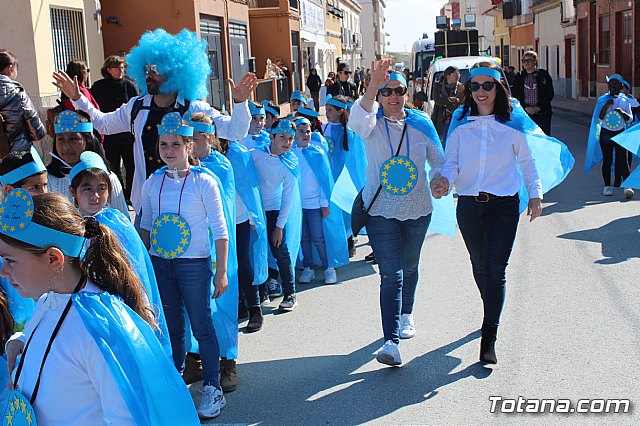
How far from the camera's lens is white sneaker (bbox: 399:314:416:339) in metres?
6.13

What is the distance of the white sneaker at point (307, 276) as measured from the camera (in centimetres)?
817

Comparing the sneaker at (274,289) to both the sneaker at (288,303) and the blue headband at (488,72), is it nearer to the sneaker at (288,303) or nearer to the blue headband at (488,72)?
the sneaker at (288,303)

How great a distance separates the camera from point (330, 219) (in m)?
8.33

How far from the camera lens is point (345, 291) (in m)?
7.69

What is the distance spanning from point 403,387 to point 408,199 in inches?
49.2

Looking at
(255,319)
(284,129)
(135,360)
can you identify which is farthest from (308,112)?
(135,360)

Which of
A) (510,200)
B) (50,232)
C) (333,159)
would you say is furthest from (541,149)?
(50,232)

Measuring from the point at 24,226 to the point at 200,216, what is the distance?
2.40m

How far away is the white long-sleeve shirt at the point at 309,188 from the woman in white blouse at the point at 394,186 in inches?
87.6

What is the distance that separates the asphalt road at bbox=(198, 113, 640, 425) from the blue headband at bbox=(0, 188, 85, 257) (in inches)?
103

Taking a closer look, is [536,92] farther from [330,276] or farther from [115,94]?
[330,276]

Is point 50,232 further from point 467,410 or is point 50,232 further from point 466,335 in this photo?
point 466,335

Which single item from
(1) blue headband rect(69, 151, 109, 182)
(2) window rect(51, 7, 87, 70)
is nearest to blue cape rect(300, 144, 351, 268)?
(1) blue headband rect(69, 151, 109, 182)

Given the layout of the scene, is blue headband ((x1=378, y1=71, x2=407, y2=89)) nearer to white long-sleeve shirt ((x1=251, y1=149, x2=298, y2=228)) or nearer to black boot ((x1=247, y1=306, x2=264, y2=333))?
white long-sleeve shirt ((x1=251, y1=149, x2=298, y2=228))
